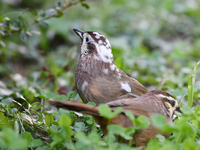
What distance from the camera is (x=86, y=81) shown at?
3211 mm

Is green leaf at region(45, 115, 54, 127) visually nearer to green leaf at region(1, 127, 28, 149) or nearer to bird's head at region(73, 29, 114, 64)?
green leaf at region(1, 127, 28, 149)

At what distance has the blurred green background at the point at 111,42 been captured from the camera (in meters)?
4.58

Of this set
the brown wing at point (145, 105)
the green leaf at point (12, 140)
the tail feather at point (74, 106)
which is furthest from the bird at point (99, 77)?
the green leaf at point (12, 140)

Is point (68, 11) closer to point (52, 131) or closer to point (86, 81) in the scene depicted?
point (86, 81)

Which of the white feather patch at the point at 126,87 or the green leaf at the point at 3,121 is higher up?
the white feather patch at the point at 126,87

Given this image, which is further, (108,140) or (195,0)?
(195,0)

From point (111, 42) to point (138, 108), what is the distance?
11.9 ft

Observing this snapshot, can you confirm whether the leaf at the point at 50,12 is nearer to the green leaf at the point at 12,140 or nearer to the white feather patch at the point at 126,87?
the white feather patch at the point at 126,87

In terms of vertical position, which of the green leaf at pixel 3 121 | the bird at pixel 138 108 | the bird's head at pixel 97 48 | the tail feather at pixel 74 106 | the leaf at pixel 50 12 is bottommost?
the green leaf at pixel 3 121

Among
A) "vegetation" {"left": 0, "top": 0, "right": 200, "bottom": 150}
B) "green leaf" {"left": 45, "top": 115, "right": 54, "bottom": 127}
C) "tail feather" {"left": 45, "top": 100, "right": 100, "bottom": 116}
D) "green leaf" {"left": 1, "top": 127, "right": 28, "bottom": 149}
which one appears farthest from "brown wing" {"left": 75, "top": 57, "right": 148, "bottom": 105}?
"green leaf" {"left": 1, "top": 127, "right": 28, "bottom": 149}

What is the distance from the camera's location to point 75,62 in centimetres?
566

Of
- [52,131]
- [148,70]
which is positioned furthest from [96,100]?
[148,70]

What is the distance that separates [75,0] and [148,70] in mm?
2058

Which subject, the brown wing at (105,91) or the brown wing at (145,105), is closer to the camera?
the brown wing at (145,105)
